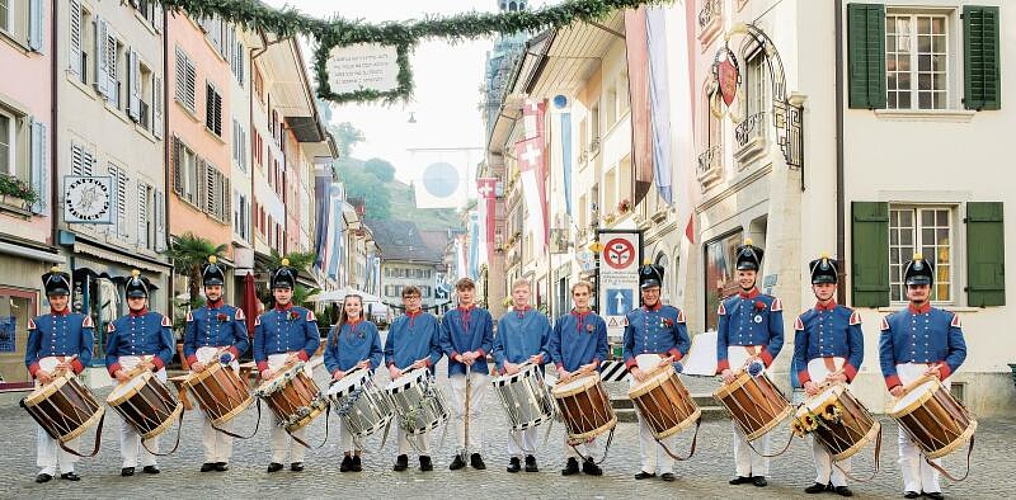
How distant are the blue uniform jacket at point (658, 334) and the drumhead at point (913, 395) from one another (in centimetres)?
215

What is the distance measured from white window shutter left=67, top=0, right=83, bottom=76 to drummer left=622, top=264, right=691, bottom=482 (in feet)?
51.5

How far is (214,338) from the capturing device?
12203 mm

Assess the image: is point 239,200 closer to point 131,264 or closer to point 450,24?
point 131,264

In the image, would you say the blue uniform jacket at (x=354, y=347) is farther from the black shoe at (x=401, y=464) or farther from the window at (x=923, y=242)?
the window at (x=923, y=242)

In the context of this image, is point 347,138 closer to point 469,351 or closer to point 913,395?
point 469,351

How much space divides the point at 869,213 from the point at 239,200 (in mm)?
26554

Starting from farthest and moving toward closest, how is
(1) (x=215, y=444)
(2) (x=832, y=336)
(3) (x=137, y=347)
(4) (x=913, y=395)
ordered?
(1) (x=215, y=444), (3) (x=137, y=347), (2) (x=832, y=336), (4) (x=913, y=395)

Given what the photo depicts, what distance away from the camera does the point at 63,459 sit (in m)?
11.6

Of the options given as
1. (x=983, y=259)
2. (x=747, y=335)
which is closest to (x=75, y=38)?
(x=983, y=259)

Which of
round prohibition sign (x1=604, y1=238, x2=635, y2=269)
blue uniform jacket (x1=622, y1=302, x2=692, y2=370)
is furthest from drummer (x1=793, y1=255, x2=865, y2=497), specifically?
round prohibition sign (x1=604, y1=238, x2=635, y2=269)

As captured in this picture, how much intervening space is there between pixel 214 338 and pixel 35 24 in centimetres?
1233

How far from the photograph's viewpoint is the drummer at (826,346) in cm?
1071

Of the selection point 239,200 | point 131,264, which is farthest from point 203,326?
point 239,200

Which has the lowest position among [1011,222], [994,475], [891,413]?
[994,475]
